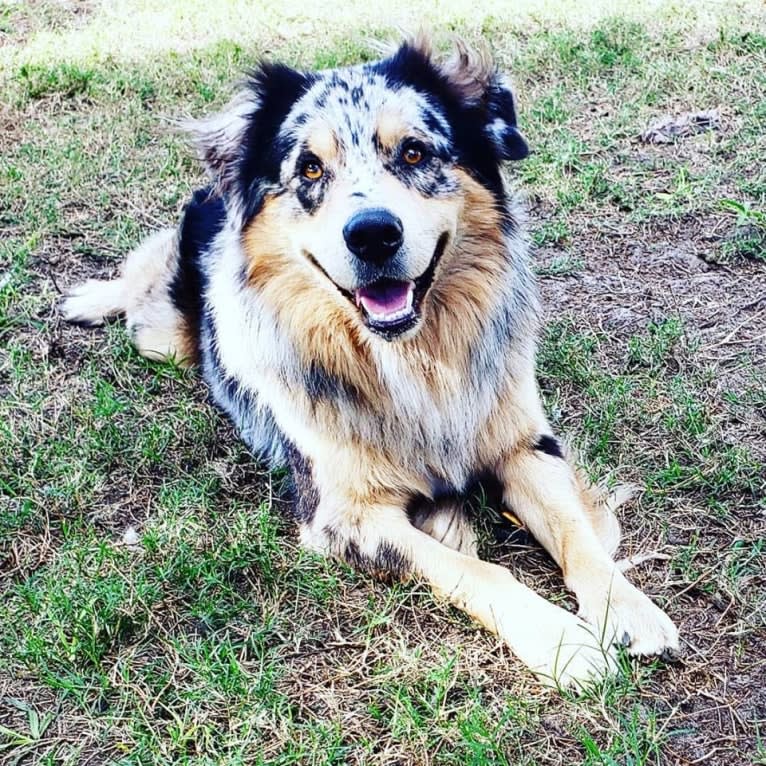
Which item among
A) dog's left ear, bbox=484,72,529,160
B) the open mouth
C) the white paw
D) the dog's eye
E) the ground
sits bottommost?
the white paw

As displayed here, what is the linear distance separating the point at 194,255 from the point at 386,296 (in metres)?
1.62

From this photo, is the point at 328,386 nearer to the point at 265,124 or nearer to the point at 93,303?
the point at 265,124

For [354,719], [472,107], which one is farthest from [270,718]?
[472,107]

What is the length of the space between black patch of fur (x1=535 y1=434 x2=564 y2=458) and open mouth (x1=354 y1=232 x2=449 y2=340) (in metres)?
0.74

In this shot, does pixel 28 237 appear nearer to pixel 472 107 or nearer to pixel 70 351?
pixel 70 351

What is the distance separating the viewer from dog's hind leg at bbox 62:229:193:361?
4391mm

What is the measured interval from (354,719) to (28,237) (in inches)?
144

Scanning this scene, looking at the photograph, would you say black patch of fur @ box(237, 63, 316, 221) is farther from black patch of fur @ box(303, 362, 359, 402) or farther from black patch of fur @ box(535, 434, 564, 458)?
black patch of fur @ box(535, 434, 564, 458)

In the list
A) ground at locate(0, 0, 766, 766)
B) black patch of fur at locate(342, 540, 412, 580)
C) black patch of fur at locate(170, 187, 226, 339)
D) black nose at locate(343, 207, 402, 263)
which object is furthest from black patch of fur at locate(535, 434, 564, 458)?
black patch of fur at locate(170, 187, 226, 339)

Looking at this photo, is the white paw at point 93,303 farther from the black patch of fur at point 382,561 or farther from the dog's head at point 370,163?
the black patch of fur at point 382,561

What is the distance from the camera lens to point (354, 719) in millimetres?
2633

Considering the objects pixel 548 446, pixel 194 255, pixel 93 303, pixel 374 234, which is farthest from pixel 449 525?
pixel 93 303

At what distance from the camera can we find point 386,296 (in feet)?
9.93

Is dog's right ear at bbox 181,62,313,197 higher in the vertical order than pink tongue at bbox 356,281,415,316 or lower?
higher
